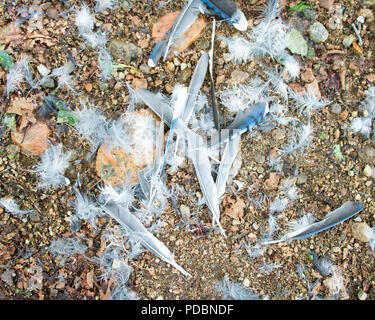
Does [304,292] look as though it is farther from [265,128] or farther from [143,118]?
[143,118]

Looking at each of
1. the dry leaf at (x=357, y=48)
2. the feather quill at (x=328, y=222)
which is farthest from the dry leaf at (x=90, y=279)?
the dry leaf at (x=357, y=48)

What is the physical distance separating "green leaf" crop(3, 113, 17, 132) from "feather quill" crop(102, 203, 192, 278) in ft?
3.25

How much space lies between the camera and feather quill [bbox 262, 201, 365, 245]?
9.52 ft

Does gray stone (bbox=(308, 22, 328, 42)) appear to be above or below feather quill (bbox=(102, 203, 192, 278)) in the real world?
above

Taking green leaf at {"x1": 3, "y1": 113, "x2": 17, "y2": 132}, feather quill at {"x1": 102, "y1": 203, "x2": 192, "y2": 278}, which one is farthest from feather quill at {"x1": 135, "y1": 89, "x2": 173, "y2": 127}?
green leaf at {"x1": 3, "y1": 113, "x2": 17, "y2": 132}

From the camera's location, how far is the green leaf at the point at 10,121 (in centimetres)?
295

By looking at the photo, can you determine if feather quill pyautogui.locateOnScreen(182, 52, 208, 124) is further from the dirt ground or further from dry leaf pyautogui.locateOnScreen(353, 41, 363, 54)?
dry leaf pyautogui.locateOnScreen(353, 41, 363, 54)

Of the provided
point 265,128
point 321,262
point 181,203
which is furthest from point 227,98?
point 321,262

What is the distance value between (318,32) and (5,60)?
2596mm

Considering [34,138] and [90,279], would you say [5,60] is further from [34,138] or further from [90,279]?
[90,279]

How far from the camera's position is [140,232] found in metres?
2.90

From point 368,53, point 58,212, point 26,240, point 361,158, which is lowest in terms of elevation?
point 26,240

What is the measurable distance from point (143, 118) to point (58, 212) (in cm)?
104

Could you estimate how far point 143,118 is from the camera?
9.70ft
